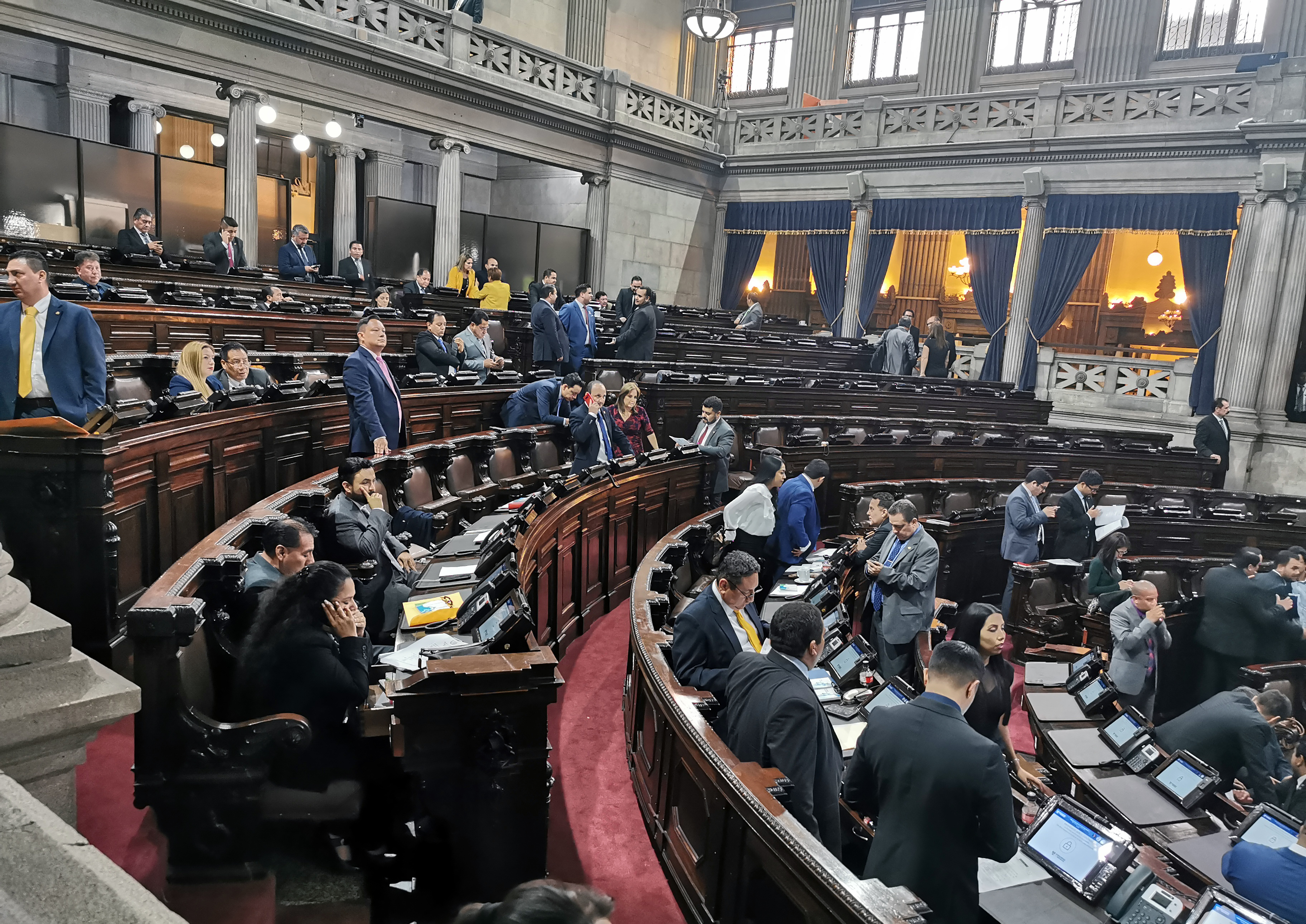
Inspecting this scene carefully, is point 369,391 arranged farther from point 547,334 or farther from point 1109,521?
point 1109,521

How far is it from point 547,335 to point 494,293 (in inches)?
126

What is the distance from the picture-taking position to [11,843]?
52.4 inches

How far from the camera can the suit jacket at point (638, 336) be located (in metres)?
10.2

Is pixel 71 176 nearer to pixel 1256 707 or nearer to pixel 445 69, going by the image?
pixel 445 69

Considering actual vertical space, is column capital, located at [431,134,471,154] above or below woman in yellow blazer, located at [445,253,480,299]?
above

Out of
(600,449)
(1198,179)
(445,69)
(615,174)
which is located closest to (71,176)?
(445,69)

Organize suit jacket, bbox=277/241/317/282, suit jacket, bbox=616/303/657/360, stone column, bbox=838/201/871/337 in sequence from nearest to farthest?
suit jacket, bbox=616/303/657/360 → suit jacket, bbox=277/241/317/282 → stone column, bbox=838/201/871/337

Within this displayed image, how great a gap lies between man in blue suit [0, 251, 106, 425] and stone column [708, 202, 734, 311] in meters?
15.4

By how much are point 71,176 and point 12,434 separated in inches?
440

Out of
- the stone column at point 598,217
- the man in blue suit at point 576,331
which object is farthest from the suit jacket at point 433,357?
the stone column at point 598,217

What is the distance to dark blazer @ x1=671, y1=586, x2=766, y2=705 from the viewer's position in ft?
12.2

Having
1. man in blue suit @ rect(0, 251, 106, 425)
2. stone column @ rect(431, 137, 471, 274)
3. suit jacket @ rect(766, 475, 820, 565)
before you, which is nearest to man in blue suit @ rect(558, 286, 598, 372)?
suit jacket @ rect(766, 475, 820, 565)

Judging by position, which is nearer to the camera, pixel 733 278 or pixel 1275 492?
pixel 1275 492

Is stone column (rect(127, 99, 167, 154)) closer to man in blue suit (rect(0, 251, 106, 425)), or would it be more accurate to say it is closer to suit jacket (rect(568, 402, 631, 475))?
suit jacket (rect(568, 402, 631, 475))
